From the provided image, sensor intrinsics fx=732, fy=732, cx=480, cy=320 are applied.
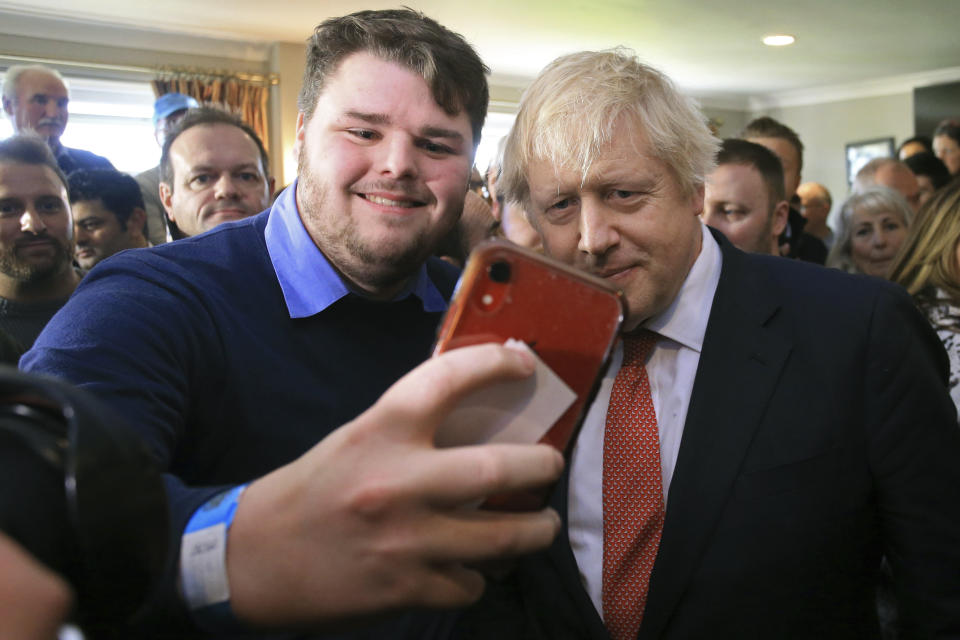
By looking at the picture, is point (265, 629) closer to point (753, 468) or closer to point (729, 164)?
point (753, 468)

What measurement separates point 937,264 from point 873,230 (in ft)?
4.71

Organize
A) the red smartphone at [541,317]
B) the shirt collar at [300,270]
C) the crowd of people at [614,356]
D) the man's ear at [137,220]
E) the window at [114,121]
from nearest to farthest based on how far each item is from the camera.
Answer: the red smartphone at [541,317] < the crowd of people at [614,356] < the shirt collar at [300,270] < the man's ear at [137,220] < the window at [114,121]

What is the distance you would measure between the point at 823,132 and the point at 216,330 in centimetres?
1135

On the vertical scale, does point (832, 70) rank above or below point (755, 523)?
above

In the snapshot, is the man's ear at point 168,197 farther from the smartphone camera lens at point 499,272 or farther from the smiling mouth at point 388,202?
the smartphone camera lens at point 499,272

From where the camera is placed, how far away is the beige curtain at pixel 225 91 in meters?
6.62

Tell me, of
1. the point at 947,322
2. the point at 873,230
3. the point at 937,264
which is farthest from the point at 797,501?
the point at 873,230

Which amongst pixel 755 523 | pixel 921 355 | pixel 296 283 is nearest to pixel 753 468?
pixel 755 523

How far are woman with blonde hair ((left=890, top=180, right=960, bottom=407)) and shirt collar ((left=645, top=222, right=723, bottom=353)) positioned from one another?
1036mm

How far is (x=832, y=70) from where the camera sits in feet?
29.9

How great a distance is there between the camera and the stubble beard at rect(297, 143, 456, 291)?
1.13 m

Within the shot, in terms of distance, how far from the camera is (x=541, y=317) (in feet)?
2.01

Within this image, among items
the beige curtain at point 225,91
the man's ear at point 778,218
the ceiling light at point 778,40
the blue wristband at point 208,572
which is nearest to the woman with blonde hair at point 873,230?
the man's ear at point 778,218

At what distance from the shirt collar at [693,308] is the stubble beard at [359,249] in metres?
0.39
